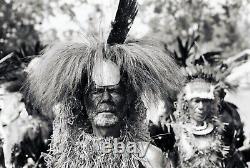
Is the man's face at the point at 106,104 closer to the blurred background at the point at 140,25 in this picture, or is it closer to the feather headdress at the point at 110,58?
the feather headdress at the point at 110,58

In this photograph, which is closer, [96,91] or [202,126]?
[96,91]

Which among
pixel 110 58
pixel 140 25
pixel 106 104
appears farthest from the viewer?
pixel 140 25

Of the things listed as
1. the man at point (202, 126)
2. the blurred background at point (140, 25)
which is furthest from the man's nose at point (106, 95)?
the man at point (202, 126)

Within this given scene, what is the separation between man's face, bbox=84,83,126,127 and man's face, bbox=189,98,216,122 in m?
2.96

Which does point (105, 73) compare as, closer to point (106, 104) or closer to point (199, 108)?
point (106, 104)

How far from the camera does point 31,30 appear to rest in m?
12.4

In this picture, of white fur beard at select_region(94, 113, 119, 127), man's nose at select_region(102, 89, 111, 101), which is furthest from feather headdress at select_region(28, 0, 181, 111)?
white fur beard at select_region(94, 113, 119, 127)

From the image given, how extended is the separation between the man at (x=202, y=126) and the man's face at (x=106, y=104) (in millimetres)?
2788

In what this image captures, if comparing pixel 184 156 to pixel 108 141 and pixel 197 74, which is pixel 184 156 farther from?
pixel 108 141

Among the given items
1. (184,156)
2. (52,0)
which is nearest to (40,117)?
(184,156)

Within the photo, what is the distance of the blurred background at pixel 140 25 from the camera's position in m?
5.87

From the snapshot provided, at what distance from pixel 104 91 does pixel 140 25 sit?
150cm

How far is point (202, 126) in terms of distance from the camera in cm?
634

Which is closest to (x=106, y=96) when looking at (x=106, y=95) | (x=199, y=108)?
(x=106, y=95)
